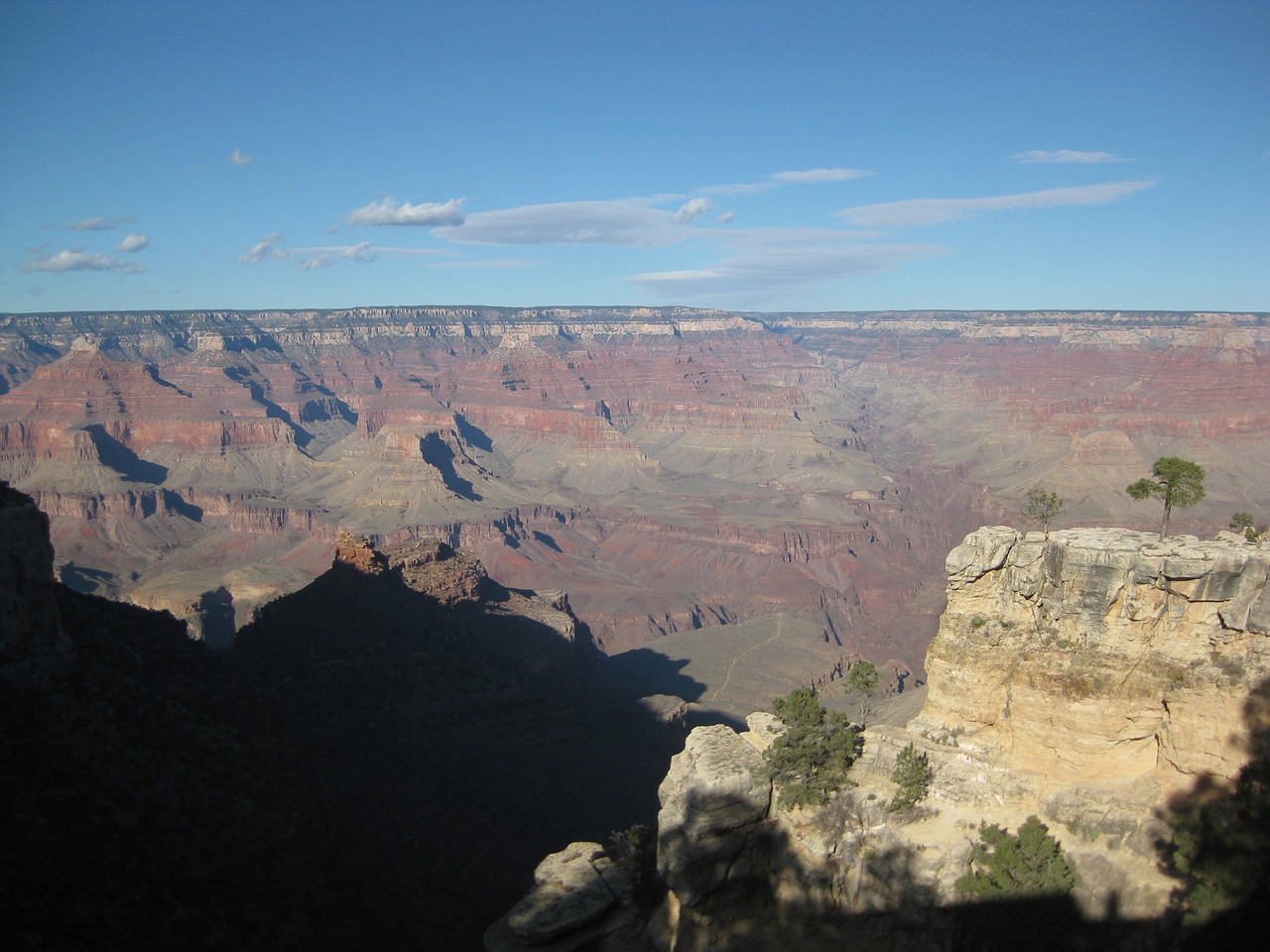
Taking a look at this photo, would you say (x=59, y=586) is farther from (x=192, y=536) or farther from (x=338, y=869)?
(x=192, y=536)

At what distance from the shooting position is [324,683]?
4762 centimetres

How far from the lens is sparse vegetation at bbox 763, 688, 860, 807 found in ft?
92.9

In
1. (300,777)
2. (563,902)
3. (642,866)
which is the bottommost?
(563,902)

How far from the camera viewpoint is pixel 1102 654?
26.8 meters

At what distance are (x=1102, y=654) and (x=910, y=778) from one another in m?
6.45

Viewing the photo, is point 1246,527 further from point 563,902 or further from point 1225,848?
point 563,902

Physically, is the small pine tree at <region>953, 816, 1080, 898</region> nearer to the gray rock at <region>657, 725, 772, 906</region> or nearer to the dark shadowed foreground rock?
the gray rock at <region>657, 725, 772, 906</region>

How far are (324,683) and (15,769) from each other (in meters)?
20.5

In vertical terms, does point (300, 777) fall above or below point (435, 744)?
above

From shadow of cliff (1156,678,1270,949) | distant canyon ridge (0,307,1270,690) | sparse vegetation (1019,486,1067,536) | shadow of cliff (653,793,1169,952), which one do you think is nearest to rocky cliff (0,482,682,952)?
shadow of cliff (653,793,1169,952)

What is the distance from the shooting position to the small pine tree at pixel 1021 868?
2491cm

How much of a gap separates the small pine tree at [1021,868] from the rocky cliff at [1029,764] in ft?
1.23

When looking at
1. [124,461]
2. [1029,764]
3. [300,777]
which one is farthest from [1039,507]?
[124,461]

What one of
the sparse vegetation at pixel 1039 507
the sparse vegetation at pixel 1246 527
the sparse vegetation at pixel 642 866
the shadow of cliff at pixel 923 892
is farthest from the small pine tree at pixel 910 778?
the sparse vegetation at pixel 1039 507
